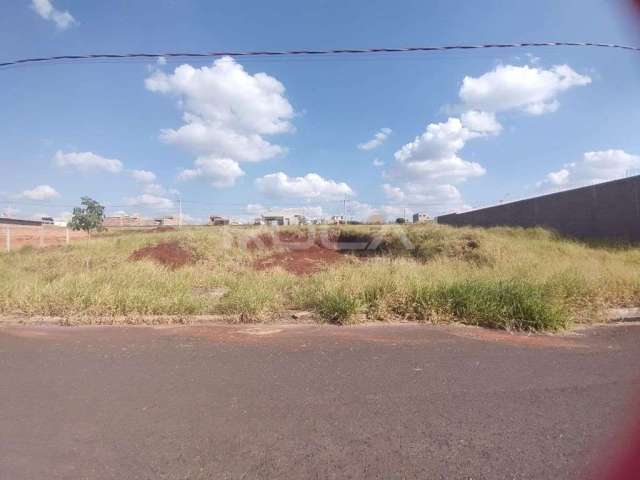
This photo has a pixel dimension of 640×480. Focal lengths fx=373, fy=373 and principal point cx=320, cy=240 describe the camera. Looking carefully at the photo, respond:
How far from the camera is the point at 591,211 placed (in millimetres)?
14117

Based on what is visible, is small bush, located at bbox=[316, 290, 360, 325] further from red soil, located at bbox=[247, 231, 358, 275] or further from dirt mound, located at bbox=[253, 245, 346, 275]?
red soil, located at bbox=[247, 231, 358, 275]

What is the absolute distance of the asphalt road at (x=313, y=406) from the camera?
7.25 ft

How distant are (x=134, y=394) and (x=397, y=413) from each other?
215 centimetres

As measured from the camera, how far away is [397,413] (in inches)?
109

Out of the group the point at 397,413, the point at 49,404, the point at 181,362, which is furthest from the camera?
the point at 181,362

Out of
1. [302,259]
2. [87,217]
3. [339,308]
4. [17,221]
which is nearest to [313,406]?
[339,308]

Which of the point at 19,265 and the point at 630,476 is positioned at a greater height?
the point at 19,265

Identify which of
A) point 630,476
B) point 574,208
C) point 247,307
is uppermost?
point 574,208

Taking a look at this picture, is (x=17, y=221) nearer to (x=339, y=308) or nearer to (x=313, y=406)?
(x=339, y=308)

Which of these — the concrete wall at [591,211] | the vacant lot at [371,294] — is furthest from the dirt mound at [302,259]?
the concrete wall at [591,211]

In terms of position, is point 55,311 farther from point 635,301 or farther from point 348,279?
point 635,301

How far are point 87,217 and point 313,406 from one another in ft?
114

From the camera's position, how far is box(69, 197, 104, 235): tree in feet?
103

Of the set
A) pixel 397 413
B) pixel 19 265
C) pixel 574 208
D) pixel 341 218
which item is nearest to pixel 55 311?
pixel 397 413
